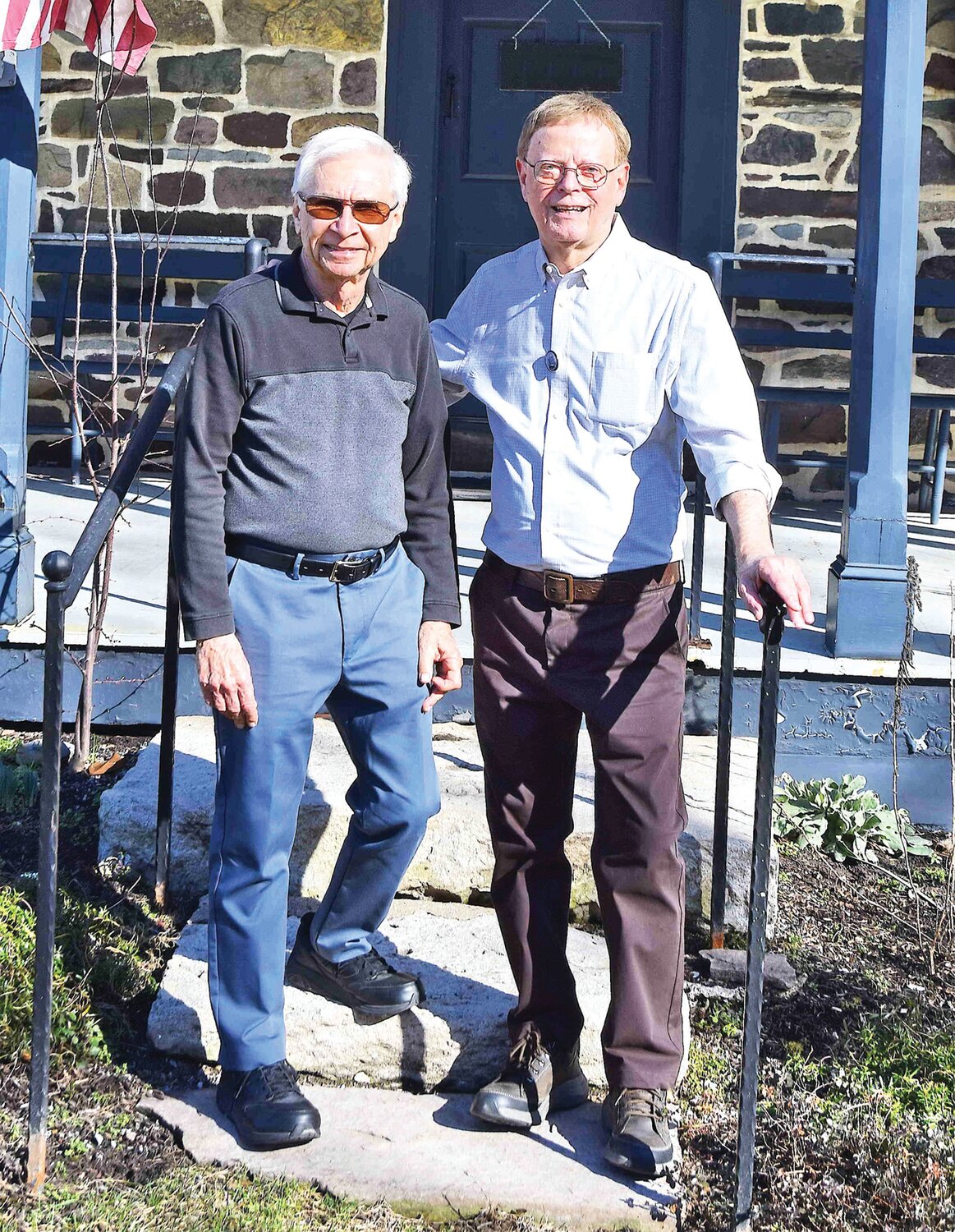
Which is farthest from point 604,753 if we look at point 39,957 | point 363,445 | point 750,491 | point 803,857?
point 803,857

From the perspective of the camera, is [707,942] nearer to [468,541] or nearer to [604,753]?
[604,753]

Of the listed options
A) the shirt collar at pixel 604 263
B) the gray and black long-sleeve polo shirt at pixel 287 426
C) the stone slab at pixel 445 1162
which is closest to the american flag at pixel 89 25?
the gray and black long-sleeve polo shirt at pixel 287 426

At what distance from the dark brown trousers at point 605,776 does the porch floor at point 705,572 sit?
4.95ft

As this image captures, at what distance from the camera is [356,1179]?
2406 millimetres

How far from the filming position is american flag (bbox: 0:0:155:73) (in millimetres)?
4148

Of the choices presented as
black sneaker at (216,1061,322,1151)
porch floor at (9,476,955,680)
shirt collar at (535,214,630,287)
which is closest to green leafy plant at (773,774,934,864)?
porch floor at (9,476,955,680)

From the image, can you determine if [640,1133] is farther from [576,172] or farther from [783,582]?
[576,172]

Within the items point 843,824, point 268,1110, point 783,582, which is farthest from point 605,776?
point 843,824

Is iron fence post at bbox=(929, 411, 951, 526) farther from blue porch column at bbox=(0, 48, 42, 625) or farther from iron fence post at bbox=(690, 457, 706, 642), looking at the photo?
blue porch column at bbox=(0, 48, 42, 625)

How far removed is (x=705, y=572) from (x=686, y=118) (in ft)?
8.75

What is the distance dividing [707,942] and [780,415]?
13.2ft

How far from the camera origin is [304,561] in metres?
2.39

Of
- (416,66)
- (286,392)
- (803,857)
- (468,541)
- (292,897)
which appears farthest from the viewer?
(416,66)

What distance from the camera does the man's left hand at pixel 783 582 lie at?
2141mm
